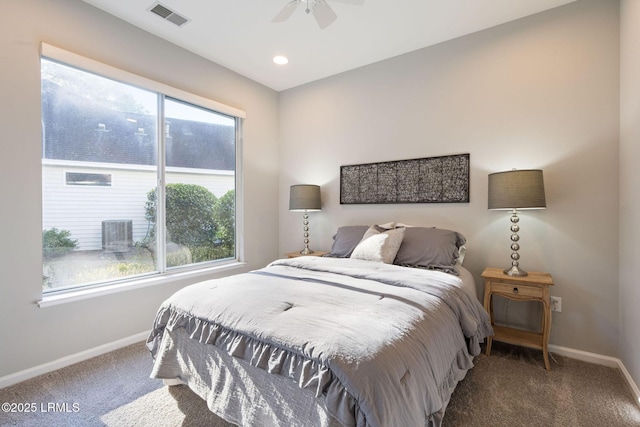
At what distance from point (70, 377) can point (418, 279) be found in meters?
2.49

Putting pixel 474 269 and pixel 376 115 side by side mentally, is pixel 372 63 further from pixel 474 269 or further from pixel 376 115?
pixel 474 269

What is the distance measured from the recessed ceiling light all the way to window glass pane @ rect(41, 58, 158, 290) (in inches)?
50.3

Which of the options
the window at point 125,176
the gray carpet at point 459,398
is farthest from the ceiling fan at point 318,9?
the gray carpet at point 459,398

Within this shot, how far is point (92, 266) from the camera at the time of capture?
244cm

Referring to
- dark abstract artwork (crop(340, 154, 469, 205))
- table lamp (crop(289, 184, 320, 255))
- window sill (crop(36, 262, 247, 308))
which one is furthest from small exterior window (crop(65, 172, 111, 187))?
dark abstract artwork (crop(340, 154, 469, 205))

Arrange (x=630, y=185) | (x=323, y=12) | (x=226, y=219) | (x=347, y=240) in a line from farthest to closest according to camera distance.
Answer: (x=226, y=219) < (x=347, y=240) < (x=323, y=12) < (x=630, y=185)

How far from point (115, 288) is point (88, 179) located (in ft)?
3.06

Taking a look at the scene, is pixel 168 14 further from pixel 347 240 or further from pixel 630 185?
pixel 630 185

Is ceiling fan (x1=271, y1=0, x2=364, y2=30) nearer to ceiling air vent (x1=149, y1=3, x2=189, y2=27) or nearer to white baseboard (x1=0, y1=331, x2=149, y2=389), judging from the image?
ceiling air vent (x1=149, y1=3, x2=189, y2=27)

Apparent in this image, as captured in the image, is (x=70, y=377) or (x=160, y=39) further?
(x=160, y=39)

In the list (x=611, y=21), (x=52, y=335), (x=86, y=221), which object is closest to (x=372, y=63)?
(x=611, y=21)

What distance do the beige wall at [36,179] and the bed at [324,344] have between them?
973mm

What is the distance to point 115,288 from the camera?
245 centimetres

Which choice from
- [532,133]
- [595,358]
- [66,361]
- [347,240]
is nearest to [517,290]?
[595,358]
